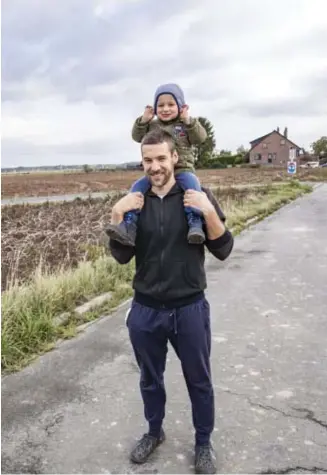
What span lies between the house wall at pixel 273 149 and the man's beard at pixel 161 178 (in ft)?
296

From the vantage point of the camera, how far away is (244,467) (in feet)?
10.0

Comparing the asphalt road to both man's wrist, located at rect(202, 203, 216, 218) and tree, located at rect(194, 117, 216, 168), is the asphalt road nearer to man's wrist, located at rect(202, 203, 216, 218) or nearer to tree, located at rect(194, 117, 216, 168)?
man's wrist, located at rect(202, 203, 216, 218)

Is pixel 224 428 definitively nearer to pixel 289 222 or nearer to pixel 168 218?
pixel 168 218

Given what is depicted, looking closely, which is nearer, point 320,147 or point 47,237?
point 47,237

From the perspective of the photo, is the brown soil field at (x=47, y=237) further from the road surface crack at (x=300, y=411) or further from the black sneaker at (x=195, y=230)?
the black sneaker at (x=195, y=230)

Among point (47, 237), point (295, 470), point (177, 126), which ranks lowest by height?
point (295, 470)

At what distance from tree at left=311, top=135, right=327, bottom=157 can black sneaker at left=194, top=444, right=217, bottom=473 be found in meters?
98.2

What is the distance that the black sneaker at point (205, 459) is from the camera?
119 inches

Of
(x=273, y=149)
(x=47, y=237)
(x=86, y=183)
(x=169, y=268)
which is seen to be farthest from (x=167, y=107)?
(x=273, y=149)

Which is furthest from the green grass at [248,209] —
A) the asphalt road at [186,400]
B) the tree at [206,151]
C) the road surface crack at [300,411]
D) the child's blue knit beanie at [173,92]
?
the tree at [206,151]

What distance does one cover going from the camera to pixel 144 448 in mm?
3191

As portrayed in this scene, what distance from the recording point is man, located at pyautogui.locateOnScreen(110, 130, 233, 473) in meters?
2.83

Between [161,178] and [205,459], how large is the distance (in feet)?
5.30

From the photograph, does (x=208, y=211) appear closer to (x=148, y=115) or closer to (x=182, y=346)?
(x=182, y=346)
